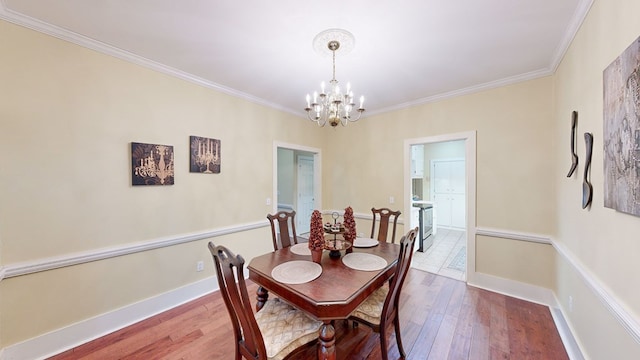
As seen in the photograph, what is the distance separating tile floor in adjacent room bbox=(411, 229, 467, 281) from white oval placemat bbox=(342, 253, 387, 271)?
6.86 ft

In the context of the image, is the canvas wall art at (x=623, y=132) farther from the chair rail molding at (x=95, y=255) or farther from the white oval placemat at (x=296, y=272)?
the chair rail molding at (x=95, y=255)

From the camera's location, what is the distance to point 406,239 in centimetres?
148

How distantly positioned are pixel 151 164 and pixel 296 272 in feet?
6.42

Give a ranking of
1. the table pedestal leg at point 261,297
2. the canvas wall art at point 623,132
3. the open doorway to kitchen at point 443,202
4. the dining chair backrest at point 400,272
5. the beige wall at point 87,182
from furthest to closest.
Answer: the open doorway to kitchen at point 443,202
the table pedestal leg at point 261,297
the beige wall at point 87,182
the dining chair backrest at point 400,272
the canvas wall art at point 623,132

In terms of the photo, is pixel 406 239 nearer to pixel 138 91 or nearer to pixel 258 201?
pixel 258 201

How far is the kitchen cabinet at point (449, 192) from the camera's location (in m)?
6.13

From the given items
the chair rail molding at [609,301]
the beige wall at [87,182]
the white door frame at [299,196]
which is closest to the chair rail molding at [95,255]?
the beige wall at [87,182]

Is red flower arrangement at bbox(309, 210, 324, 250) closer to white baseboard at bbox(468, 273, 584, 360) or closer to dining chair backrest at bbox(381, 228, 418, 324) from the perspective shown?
dining chair backrest at bbox(381, 228, 418, 324)

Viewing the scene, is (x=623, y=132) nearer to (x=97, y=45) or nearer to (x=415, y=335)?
(x=415, y=335)

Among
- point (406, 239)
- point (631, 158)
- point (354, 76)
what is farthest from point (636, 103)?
point (354, 76)

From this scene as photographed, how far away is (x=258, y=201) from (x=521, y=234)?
11.4 ft

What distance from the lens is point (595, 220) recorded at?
1.50 m

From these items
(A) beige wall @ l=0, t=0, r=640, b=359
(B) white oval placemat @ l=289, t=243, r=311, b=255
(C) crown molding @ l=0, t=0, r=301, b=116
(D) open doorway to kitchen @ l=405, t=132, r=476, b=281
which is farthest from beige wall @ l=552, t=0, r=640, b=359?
(C) crown molding @ l=0, t=0, r=301, b=116

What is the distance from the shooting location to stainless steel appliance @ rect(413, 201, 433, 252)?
4258mm
